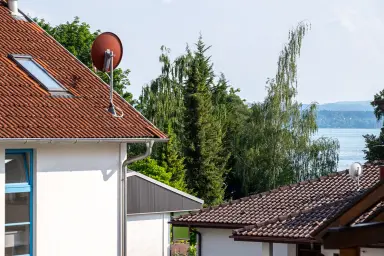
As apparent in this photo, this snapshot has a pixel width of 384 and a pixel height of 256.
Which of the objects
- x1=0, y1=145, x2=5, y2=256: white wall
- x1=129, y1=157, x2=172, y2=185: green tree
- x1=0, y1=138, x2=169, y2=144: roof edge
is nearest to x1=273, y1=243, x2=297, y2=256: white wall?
x1=0, y1=138, x2=169, y2=144: roof edge

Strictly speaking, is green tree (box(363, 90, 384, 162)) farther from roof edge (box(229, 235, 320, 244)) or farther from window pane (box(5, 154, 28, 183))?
window pane (box(5, 154, 28, 183))

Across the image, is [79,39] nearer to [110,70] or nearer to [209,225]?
[209,225]

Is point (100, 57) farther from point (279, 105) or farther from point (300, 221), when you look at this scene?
point (279, 105)

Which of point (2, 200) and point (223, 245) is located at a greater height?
point (2, 200)

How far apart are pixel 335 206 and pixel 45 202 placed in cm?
989

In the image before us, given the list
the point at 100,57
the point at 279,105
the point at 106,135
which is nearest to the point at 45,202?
the point at 106,135

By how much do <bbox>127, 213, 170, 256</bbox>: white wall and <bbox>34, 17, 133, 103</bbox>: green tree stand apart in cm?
2026

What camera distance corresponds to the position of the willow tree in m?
56.2

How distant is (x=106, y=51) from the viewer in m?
17.2

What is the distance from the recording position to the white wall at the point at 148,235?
120ft

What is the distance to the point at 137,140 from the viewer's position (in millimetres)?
16016

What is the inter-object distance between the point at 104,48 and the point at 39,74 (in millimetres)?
1406

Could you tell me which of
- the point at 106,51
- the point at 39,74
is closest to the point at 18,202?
the point at 39,74

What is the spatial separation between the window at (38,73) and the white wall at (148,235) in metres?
19.7
